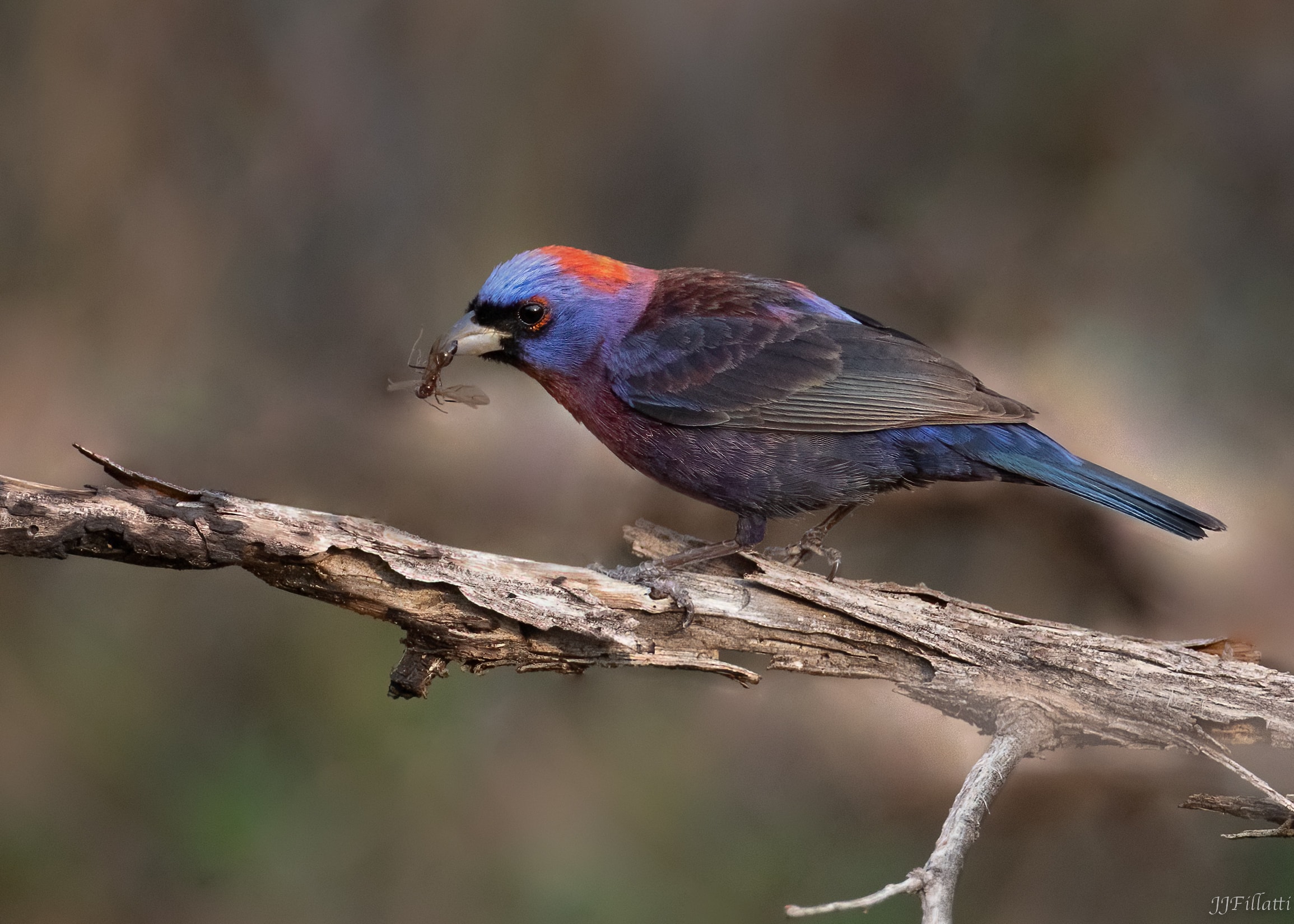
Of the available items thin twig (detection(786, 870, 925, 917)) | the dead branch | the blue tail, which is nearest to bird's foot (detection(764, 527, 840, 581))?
the dead branch

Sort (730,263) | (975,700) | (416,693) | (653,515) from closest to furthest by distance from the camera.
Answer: (416,693) → (975,700) → (653,515) → (730,263)

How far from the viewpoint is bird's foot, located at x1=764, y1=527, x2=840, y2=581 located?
3.93 meters

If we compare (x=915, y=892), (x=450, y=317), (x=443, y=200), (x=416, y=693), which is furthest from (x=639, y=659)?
(x=443, y=200)

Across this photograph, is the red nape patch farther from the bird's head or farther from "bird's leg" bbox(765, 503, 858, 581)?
"bird's leg" bbox(765, 503, 858, 581)

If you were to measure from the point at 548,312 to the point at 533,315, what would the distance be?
0.17 feet

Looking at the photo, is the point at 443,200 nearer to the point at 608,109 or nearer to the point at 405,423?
the point at 608,109

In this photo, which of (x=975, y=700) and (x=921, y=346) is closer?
(x=975, y=700)

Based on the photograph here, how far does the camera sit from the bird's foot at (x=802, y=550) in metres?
3.93

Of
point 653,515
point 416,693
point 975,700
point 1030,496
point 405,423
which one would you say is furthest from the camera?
point 1030,496

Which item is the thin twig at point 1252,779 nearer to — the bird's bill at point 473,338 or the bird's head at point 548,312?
the bird's head at point 548,312

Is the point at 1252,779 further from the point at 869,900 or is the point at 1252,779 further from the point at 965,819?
the point at 869,900

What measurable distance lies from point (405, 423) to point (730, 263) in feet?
6.44

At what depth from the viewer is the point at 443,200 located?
16.1 ft

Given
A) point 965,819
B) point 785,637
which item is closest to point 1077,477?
point 785,637
